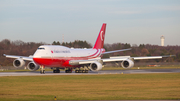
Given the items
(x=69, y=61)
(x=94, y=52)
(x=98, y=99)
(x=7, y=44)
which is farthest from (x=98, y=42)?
(x=7, y=44)

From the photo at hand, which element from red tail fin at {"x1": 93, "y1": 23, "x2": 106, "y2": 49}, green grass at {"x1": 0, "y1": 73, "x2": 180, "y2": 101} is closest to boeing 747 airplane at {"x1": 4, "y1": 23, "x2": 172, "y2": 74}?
red tail fin at {"x1": 93, "y1": 23, "x2": 106, "y2": 49}

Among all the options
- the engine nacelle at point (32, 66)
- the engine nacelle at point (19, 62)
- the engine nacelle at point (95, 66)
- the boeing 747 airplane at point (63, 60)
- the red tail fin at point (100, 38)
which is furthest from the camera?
the red tail fin at point (100, 38)

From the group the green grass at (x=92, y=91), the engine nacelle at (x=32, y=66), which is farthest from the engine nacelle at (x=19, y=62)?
the green grass at (x=92, y=91)

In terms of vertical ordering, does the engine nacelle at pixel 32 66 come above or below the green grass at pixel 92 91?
above

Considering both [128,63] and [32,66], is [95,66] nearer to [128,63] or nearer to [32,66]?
[128,63]

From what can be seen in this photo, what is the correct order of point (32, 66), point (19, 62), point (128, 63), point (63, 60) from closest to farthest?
point (128, 63)
point (63, 60)
point (19, 62)
point (32, 66)

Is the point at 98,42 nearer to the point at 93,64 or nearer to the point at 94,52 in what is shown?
the point at 94,52

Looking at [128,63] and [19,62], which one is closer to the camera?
[128,63]

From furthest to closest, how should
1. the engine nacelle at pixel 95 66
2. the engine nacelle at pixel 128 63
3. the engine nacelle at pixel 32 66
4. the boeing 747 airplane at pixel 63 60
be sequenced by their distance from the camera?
the engine nacelle at pixel 32 66 < the engine nacelle at pixel 128 63 < the engine nacelle at pixel 95 66 < the boeing 747 airplane at pixel 63 60

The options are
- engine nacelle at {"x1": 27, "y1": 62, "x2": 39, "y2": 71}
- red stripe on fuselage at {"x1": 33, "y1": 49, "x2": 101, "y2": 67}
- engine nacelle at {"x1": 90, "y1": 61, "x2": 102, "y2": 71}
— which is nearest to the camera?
red stripe on fuselage at {"x1": 33, "y1": 49, "x2": 101, "y2": 67}

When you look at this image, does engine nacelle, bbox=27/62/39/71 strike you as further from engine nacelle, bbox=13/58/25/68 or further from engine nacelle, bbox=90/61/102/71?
engine nacelle, bbox=90/61/102/71

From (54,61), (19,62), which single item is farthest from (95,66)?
(19,62)

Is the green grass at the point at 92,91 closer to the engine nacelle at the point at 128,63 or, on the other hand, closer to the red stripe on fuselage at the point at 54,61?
the red stripe on fuselage at the point at 54,61

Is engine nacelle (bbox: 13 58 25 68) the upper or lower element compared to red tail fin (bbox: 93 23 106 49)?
lower
